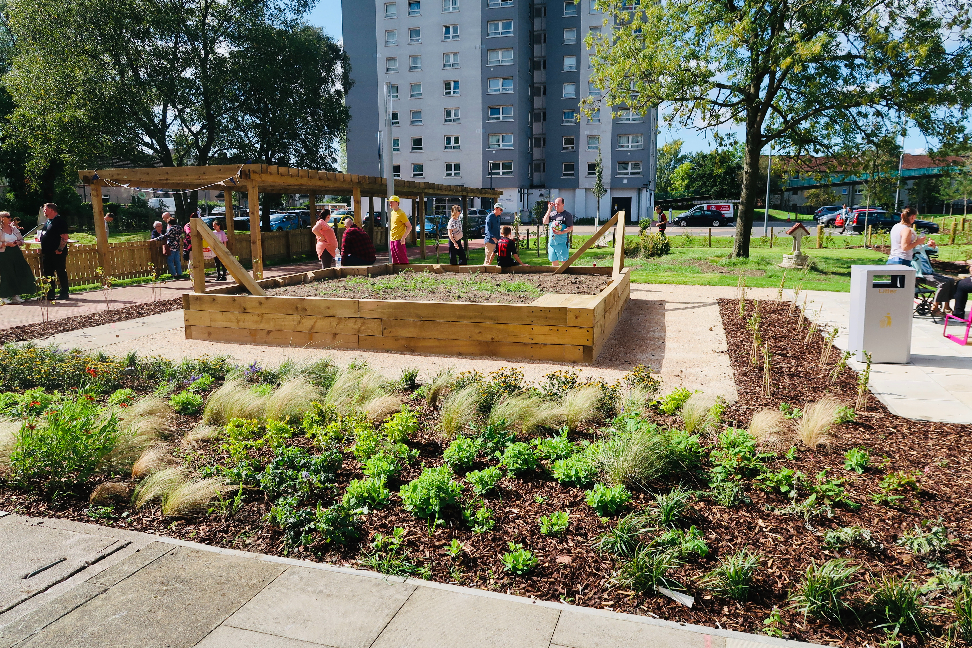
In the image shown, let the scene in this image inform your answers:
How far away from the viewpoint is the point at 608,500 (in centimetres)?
362

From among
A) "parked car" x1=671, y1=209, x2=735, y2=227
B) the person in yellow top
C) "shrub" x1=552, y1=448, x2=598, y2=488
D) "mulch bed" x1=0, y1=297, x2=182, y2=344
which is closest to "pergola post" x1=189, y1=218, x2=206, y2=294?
"mulch bed" x1=0, y1=297, x2=182, y2=344

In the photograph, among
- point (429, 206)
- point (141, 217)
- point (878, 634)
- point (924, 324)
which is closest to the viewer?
point (878, 634)

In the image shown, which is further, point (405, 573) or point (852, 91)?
point (852, 91)

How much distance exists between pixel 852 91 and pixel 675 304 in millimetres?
9852

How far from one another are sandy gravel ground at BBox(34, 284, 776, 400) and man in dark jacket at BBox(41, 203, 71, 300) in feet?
11.2

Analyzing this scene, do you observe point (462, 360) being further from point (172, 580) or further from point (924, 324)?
point (924, 324)

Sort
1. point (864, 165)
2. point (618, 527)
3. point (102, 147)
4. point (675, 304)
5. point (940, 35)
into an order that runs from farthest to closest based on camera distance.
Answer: point (102, 147) → point (864, 165) → point (940, 35) → point (675, 304) → point (618, 527)

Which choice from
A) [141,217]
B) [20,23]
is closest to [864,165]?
[20,23]

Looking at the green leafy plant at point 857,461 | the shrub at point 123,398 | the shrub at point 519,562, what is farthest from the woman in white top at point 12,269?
the green leafy plant at point 857,461

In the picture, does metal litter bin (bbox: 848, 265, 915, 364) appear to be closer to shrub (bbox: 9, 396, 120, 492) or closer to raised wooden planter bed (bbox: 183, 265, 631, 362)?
raised wooden planter bed (bbox: 183, 265, 631, 362)

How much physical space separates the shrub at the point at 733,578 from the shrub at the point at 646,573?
0.17 meters

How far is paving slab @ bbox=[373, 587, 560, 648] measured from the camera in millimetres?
2613

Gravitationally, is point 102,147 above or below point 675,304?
above

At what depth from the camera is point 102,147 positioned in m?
26.5
